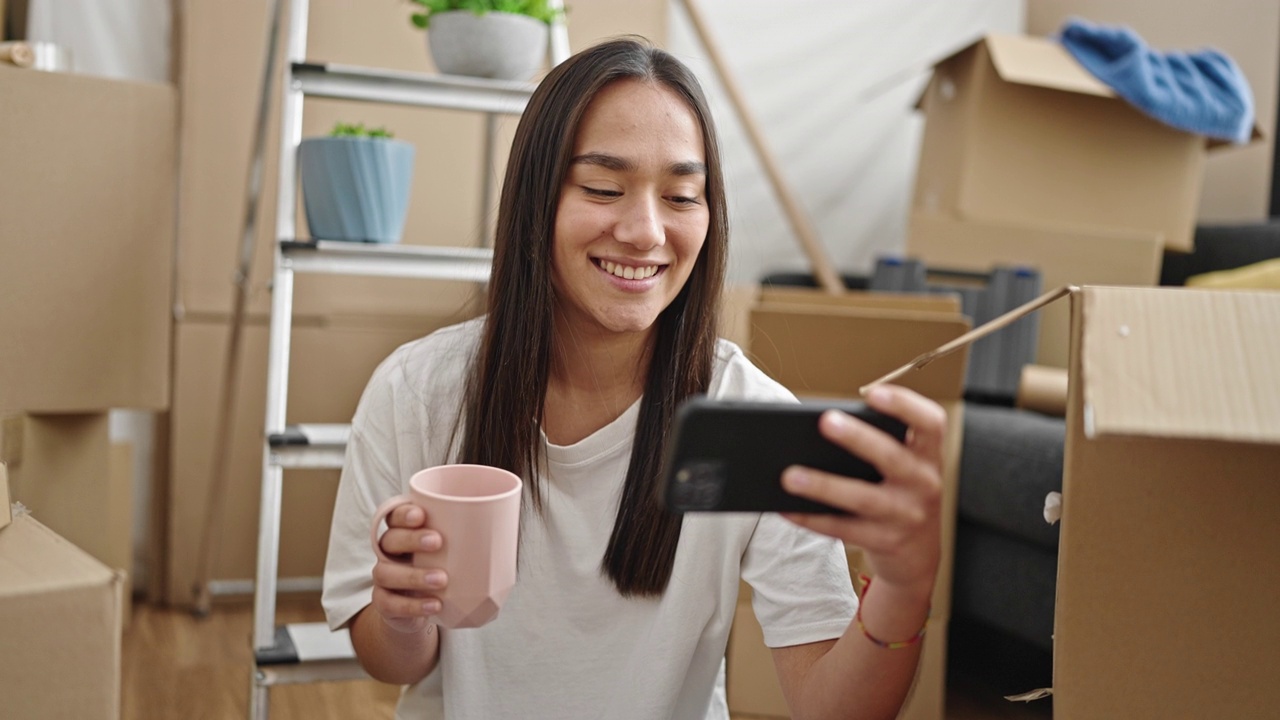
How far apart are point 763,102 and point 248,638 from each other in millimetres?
1677

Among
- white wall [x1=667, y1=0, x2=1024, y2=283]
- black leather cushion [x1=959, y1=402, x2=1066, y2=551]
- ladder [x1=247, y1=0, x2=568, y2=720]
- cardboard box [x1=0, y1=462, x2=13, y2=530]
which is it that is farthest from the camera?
white wall [x1=667, y1=0, x2=1024, y2=283]

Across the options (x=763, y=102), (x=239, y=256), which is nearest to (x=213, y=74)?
(x=239, y=256)

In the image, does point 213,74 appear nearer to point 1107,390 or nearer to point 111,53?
point 111,53

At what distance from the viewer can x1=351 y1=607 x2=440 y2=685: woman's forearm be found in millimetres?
903

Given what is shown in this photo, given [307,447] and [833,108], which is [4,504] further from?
[833,108]

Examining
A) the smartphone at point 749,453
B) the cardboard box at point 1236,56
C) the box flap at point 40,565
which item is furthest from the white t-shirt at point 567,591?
the cardboard box at point 1236,56

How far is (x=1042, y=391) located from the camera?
1.90 metres

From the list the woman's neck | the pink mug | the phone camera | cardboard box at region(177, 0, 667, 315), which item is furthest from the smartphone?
cardboard box at region(177, 0, 667, 315)

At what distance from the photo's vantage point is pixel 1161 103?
6.79 ft

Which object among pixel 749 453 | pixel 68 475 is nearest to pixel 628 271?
pixel 749 453

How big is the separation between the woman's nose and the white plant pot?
743 mm

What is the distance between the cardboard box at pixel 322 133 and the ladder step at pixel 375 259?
48 cm

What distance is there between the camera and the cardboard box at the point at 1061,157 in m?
2.14

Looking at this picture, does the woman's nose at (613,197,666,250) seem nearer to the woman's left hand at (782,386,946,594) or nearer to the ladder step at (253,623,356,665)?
the woman's left hand at (782,386,946,594)
